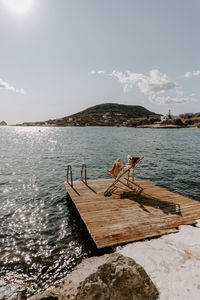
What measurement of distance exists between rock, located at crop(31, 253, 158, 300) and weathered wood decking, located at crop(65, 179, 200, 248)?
6.54 feet

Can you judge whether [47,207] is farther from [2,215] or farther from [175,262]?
[175,262]

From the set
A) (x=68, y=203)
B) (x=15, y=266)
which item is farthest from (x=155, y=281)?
(x=68, y=203)

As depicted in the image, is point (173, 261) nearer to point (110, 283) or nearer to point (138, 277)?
point (138, 277)

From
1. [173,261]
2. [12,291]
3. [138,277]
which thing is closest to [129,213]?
[173,261]

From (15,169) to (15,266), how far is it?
1559 cm

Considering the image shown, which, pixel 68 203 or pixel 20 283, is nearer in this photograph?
pixel 20 283

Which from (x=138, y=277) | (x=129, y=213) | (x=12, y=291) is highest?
(x=138, y=277)

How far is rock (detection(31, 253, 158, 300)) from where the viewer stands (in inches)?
133

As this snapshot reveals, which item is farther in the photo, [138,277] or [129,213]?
[129,213]

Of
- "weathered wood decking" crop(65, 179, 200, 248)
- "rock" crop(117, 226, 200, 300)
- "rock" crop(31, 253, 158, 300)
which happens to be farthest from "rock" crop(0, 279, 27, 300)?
"rock" crop(117, 226, 200, 300)

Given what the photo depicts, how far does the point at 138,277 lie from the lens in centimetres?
372

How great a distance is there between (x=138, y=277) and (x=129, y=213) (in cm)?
401

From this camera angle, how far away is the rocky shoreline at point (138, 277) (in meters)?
3.44

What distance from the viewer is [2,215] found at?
9.37 m
